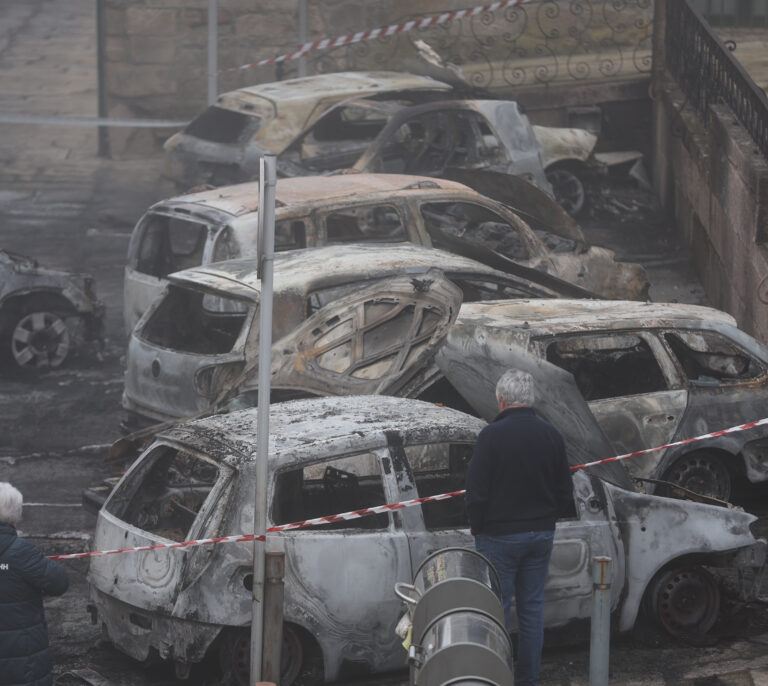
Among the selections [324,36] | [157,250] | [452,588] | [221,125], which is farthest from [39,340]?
[324,36]

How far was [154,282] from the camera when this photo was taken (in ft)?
41.4

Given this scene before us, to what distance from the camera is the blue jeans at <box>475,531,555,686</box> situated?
6.98 meters

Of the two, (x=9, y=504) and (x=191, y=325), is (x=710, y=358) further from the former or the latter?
(x=9, y=504)

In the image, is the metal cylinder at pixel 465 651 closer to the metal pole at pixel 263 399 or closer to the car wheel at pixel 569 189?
the metal pole at pixel 263 399

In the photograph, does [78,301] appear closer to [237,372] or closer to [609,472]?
[237,372]

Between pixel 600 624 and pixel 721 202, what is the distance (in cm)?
906

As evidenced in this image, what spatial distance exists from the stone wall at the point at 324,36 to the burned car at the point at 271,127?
4.42m

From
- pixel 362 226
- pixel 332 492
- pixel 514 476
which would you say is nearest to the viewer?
pixel 514 476

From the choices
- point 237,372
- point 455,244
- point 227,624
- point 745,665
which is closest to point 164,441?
point 227,624

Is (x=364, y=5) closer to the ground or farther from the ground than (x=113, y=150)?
farther from the ground

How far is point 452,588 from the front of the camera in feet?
19.7

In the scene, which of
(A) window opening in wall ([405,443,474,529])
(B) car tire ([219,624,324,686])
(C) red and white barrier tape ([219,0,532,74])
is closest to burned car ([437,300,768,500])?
(A) window opening in wall ([405,443,474,529])

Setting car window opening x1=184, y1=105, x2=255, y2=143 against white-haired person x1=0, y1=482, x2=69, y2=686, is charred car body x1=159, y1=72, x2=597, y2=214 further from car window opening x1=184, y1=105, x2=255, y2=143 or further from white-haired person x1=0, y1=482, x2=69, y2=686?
white-haired person x1=0, y1=482, x2=69, y2=686

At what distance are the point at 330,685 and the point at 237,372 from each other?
3146 mm
